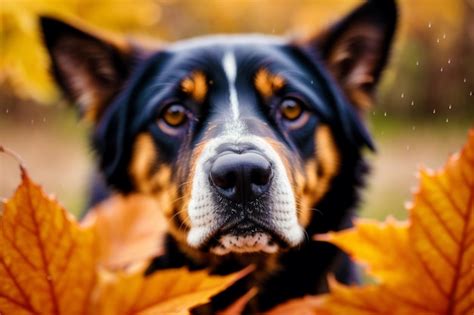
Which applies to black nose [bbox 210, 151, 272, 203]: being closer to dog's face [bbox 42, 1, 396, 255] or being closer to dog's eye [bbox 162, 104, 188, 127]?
dog's face [bbox 42, 1, 396, 255]

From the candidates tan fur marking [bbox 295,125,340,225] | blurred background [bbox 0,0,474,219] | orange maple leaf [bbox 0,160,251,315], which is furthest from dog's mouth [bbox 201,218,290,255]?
blurred background [bbox 0,0,474,219]

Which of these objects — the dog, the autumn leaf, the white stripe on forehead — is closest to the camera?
the autumn leaf

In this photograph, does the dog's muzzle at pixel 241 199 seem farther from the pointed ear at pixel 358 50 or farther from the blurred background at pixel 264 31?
the blurred background at pixel 264 31

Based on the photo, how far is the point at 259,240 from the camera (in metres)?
1.37

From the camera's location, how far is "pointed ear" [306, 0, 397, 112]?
1.86 metres

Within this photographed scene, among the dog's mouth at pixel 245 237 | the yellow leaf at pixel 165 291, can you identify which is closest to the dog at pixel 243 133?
the dog's mouth at pixel 245 237

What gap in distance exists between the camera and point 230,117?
1.52 meters

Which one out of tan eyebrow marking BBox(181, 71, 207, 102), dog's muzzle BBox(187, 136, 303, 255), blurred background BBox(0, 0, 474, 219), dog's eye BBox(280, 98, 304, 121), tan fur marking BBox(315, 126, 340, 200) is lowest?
dog's muzzle BBox(187, 136, 303, 255)

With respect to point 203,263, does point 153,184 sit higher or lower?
higher

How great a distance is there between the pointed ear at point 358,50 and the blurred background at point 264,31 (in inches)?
14.7

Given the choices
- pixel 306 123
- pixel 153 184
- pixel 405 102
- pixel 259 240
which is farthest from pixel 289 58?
pixel 405 102

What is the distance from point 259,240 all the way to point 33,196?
805 mm

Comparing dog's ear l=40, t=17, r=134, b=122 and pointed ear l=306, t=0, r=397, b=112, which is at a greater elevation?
dog's ear l=40, t=17, r=134, b=122

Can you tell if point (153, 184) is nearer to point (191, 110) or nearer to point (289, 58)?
point (191, 110)
